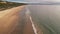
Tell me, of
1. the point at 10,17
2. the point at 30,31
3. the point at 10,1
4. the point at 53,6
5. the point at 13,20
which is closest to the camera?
the point at 30,31

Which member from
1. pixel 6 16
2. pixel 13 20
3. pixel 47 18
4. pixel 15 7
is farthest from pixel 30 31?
pixel 47 18

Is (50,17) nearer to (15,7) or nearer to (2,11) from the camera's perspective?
(15,7)

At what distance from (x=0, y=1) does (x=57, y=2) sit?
26.2 inches

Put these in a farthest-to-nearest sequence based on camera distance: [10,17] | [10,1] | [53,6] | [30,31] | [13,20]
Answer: [53,6] → [10,1] → [10,17] → [13,20] → [30,31]

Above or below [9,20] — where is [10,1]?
above

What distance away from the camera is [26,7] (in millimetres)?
1738

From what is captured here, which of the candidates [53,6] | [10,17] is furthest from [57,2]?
[10,17]

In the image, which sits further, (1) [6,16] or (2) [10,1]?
(2) [10,1]

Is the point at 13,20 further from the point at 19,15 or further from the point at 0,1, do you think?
the point at 0,1

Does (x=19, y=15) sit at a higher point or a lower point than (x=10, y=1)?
lower

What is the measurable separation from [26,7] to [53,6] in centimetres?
33

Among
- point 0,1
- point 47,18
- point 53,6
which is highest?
point 0,1

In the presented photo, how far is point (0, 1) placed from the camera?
1.63 metres

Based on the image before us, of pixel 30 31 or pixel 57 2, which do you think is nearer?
pixel 30 31
